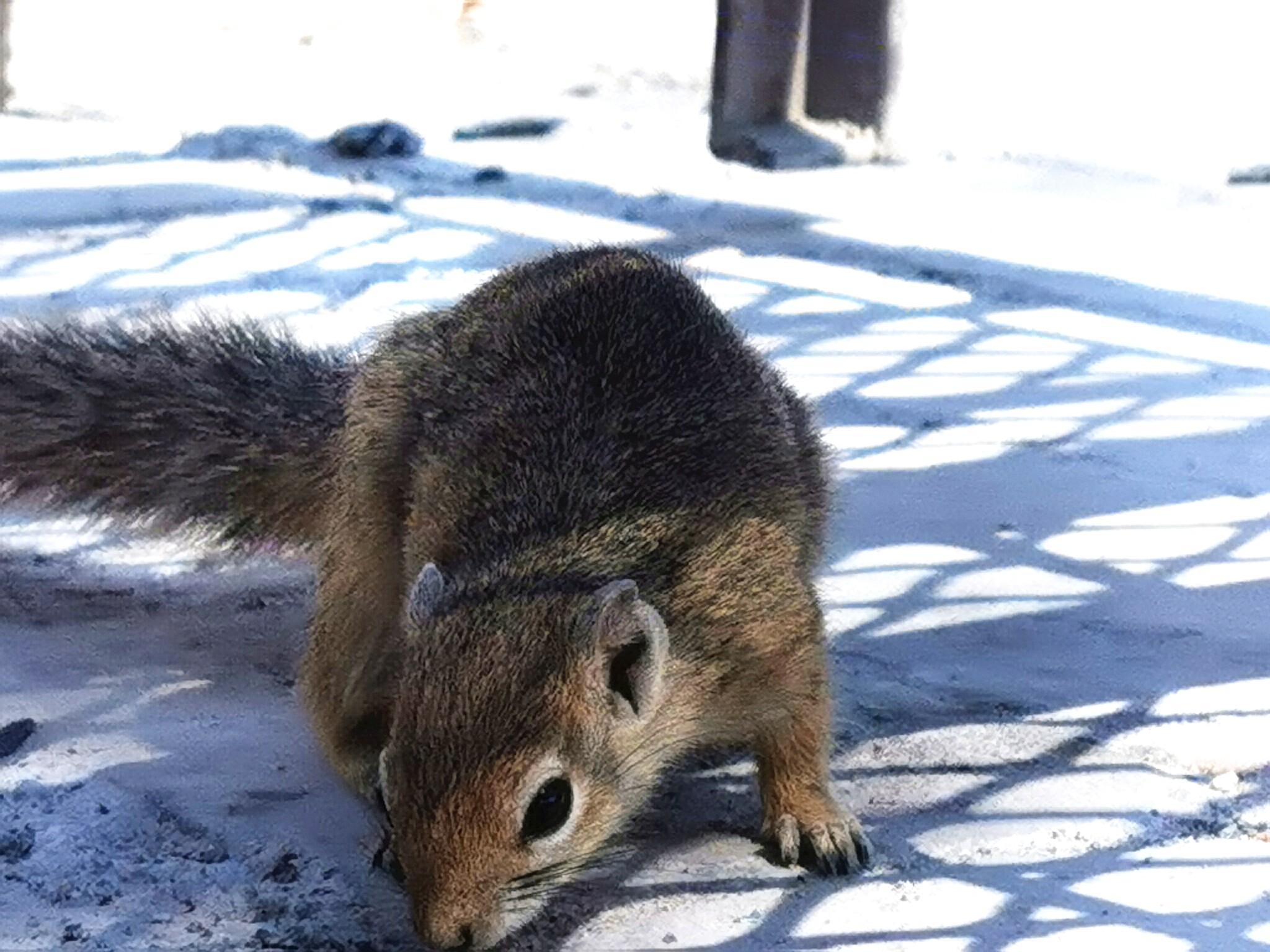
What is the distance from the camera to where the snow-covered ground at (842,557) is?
2766mm

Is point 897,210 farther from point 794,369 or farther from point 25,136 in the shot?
point 25,136

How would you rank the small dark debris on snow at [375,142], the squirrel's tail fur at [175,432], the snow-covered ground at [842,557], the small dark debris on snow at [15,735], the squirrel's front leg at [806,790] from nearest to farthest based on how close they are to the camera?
the snow-covered ground at [842,557] < the squirrel's front leg at [806,790] < the small dark debris on snow at [15,735] < the squirrel's tail fur at [175,432] < the small dark debris on snow at [375,142]

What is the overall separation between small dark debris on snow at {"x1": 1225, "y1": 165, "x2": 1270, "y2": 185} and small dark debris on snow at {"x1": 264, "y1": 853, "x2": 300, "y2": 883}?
4.95 m

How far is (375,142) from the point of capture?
23.1ft

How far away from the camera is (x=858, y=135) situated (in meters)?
7.29

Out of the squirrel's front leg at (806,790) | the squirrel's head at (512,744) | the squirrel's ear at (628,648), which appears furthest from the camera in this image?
the squirrel's front leg at (806,790)

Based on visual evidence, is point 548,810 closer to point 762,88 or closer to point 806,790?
point 806,790

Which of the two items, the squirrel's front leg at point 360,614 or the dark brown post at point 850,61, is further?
the dark brown post at point 850,61

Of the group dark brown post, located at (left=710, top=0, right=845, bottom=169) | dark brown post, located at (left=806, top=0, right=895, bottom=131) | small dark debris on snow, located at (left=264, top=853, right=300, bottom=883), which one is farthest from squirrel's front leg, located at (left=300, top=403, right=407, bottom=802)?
dark brown post, located at (left=806, top=0, right=895, bottom=131)

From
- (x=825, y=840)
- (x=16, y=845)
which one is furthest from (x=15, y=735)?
(x=825, y=840)

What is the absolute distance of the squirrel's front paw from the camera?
2.86m

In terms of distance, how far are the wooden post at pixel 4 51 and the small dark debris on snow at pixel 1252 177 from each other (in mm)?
4310

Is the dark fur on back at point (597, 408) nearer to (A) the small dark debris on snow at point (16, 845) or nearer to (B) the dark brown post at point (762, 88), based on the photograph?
(A) the small dark debris on snow at point (16, 845)

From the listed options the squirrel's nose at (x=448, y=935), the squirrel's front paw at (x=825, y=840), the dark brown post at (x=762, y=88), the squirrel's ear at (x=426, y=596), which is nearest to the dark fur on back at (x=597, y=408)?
the squirrel's ear at (x=426, y=596)
